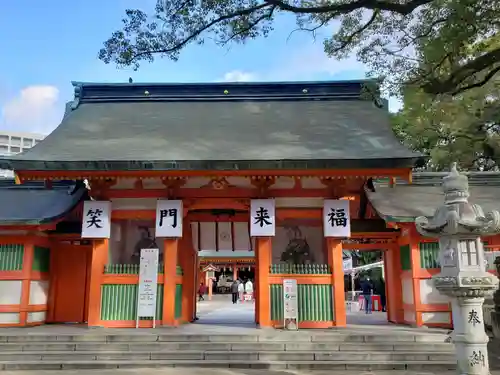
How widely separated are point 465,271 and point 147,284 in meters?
6.85

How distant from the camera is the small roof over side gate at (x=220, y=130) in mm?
9852

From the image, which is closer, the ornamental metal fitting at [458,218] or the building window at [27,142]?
Result: the ornamental metal fitting at [458,218]

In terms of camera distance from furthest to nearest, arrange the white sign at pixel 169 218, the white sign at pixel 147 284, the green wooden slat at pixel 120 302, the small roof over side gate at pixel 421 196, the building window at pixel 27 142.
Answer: the building window at pixel 27 142, the small roof over side gate at pixel 421 196, the white sign at pixel 169 218, the green wooden slat at pixel 120 302, the white sign at pixel 147 284

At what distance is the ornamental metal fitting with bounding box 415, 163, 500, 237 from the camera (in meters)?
6.07

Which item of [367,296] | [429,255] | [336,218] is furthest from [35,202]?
[367,296]

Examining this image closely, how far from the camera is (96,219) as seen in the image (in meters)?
10.7

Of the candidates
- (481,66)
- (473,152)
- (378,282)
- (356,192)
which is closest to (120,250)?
(356,192)

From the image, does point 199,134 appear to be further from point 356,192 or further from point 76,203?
point 356,192

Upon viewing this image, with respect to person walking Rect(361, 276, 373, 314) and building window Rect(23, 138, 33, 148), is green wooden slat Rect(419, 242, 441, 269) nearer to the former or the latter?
person walking Rect(361, 276, 373, 314)

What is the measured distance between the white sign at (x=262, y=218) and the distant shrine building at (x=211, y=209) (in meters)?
0.03

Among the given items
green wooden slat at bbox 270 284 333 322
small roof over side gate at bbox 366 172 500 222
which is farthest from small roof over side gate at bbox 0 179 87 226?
small roof over side gate at bbox 366 172 500 222

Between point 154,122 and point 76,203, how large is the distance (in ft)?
10.6

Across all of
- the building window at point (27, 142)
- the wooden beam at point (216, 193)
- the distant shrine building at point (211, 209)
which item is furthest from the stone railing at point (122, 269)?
the building window at point (27, 142)

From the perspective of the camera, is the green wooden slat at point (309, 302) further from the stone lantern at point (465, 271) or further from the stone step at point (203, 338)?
the stone lantern at point (465, 271)
